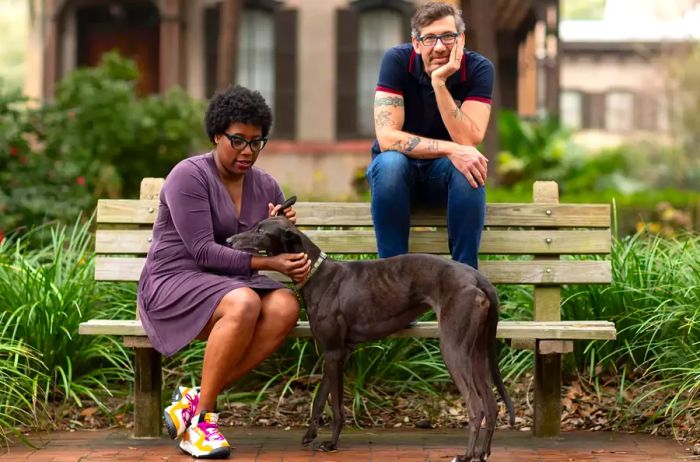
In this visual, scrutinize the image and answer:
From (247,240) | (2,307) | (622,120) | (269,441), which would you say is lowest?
(269,441)

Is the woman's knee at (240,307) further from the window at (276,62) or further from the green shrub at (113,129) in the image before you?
the window at (276,62)

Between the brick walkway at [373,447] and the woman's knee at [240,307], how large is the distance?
0.62 metres

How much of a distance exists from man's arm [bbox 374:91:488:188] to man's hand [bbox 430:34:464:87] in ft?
0.90

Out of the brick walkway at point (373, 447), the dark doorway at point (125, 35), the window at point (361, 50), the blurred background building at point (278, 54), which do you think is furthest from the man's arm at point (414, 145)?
the dark doorway at point (125, 35)

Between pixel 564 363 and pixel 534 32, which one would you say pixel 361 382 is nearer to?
pixel 564 363

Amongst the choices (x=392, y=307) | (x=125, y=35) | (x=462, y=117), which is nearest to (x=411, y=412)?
(x=392, y=307)

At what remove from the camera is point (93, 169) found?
1331 centimetres

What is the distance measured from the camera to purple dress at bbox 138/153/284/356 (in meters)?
5.36

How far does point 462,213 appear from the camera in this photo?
5562mm

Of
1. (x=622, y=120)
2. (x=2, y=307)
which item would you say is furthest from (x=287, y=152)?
(x=622, y=120)

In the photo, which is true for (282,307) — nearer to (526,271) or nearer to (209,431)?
(209,431)

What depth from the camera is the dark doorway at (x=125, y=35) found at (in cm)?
2103

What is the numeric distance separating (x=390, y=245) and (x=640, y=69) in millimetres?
35220

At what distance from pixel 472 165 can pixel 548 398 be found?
47.0 inches
